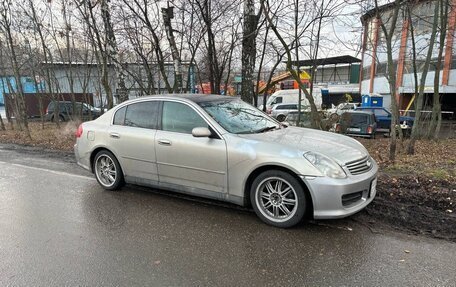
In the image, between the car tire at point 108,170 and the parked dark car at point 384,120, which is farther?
the parked dark car at point 384,120

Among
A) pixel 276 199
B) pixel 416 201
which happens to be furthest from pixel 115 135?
pixel 416 201

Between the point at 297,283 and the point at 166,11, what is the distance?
8.08 meters

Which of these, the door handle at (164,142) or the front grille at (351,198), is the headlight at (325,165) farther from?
the door handle at (164,142)

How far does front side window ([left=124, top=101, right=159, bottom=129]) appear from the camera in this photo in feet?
16.8

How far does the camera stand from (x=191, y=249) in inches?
140

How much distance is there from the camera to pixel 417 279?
9.62ft

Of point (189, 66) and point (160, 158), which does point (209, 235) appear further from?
point (189, 66)

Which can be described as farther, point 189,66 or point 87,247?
point 189,66

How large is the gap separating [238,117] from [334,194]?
180cm

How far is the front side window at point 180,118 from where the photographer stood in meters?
4.67

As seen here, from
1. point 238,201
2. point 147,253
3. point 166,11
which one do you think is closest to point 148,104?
point 238,201

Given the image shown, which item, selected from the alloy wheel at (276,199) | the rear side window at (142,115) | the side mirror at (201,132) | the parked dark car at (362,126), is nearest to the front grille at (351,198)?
the alloy wheel at (276,199)

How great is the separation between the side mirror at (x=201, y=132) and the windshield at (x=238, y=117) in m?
0.26

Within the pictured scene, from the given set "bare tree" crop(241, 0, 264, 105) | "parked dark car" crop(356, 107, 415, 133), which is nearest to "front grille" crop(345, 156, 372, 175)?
"bare tree" crop(241, 0, 264, 105)
